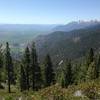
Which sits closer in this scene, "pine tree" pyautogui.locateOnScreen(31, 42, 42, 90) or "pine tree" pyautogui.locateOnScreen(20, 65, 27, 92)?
"pine tree" pyautogui.locateOnScreen(31, 42, 42, 90)

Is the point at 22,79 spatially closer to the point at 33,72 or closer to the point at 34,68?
the point at 33,72

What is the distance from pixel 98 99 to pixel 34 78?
48635 mm

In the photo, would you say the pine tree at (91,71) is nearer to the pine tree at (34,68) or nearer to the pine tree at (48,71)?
the pine tree at (48,71)

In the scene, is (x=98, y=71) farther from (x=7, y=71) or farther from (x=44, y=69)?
(x=7, y=71)

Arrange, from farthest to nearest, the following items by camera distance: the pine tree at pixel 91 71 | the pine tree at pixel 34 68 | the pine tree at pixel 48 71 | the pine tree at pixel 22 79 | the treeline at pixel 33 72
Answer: the pine tree at pixel 48 71 < the pine tree at pixel 91 71 < the pine tree at pixel 22 79 < the pine tree at pixel 34 68 < the treeline at pixel 33 72

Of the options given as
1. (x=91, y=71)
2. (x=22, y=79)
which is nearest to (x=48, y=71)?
(x=22, y=79)

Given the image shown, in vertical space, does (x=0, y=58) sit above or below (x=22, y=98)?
below

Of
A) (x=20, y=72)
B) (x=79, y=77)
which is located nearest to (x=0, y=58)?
(x=20, y=72)

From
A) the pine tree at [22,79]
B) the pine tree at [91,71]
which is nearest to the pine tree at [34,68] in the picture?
the pine tree at [22,79]

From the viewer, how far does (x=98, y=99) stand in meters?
15.9

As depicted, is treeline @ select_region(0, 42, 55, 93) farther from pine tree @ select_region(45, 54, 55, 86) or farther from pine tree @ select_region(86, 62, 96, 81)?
pine tree @ select_region(86, 62, 96, 81)

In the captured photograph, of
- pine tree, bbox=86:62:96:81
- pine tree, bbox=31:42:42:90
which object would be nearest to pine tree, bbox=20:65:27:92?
pine tree, bbox=31:42:42:90

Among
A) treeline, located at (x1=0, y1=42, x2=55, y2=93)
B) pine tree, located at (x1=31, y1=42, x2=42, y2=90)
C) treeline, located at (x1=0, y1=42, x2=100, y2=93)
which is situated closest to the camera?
treeline, located at (x1=0, y1=42, x2=55, y2=93)

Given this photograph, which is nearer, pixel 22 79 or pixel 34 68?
pixel 34 68
